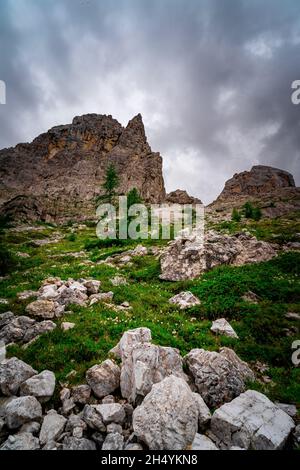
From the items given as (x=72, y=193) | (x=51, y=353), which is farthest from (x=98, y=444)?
(x=72, y=193)

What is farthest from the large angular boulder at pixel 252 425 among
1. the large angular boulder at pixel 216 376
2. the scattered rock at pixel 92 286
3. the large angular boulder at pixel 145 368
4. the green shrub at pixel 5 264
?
the green shrub at pixel 5 264

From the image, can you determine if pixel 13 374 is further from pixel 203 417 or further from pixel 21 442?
pixel 203 417

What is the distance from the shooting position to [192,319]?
10.8 m

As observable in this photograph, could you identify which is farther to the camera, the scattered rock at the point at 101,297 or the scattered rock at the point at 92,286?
the scattered rock at the point at 92,286

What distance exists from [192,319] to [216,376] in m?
4.26

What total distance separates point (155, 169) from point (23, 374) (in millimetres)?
130933

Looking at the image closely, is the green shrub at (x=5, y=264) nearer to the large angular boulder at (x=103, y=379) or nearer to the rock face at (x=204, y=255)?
the rock face at (x=204, y=255)

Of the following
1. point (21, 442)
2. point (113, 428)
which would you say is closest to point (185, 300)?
point (113, 428)

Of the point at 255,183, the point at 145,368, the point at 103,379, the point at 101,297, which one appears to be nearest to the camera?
the point at 145,368

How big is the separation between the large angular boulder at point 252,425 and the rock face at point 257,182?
129512 millimetres

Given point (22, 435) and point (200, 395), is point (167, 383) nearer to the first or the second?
point (200, 395)

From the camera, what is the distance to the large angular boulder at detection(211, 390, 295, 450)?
4.98 metres

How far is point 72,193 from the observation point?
115m

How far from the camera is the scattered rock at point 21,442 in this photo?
15.9 ft
